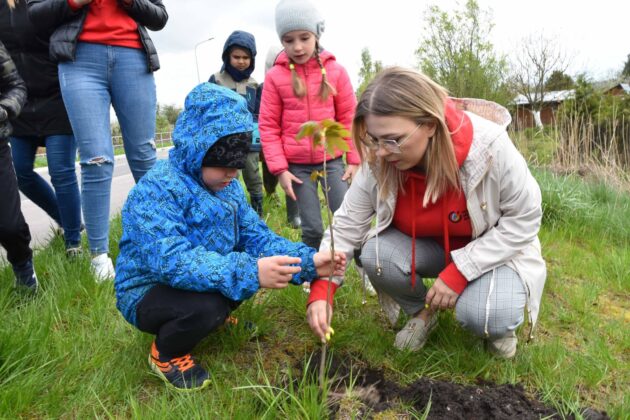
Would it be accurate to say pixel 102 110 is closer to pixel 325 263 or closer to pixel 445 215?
pixel 325 263

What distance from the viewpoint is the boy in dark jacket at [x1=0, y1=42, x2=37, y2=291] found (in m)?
2.24

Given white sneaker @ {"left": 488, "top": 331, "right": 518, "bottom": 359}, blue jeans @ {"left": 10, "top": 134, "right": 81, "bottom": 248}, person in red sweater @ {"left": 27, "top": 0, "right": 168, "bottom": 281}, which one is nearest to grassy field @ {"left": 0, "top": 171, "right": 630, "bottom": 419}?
white sneaker @ {"left": 488, "top": 331, "right": 518, "bottom": 359}

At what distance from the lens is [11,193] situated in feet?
7.43

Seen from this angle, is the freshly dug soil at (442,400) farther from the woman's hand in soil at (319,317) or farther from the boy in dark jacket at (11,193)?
the boy in dark jacket at (11,193)

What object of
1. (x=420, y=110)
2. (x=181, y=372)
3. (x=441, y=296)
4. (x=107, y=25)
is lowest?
(x=181, y=372)

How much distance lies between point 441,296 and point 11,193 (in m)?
2.09

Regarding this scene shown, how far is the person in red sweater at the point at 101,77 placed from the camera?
99.7 inches

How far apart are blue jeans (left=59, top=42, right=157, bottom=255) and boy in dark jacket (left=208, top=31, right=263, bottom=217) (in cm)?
157

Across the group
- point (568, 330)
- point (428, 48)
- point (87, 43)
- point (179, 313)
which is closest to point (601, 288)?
point (568, 330)

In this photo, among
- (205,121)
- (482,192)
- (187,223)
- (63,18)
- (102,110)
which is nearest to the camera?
(205,121)

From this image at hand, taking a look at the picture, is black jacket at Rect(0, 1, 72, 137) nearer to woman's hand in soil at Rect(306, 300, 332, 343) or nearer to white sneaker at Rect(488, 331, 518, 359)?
woman's hand in soil at Rect(306, 300, 332, 343)

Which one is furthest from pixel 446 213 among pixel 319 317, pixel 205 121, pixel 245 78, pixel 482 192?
pixel 245 78

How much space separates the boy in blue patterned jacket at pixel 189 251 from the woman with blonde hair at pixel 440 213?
356 mm

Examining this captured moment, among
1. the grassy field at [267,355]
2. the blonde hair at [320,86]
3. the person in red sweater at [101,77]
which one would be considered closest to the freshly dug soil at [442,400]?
the grassy field at [267,355]
